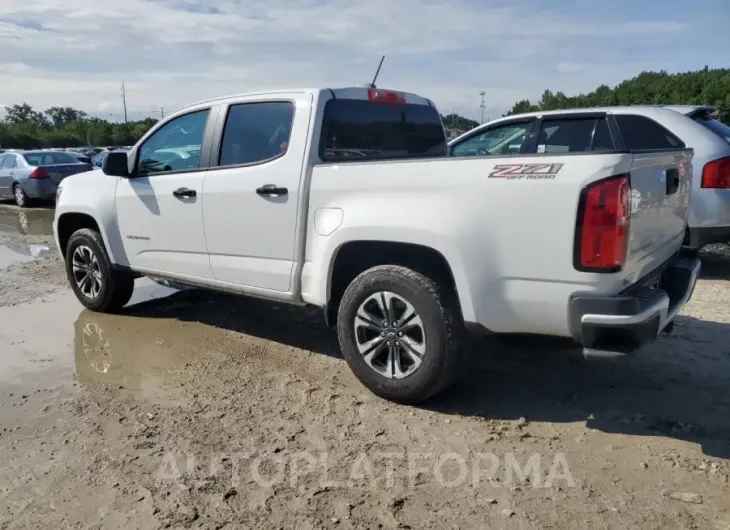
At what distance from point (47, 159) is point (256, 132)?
14248 mm

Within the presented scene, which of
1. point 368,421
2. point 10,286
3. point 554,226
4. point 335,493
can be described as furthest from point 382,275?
point 10,286

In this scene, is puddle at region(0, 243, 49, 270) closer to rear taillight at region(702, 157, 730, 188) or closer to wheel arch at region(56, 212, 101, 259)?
wheel arch at region(56, 212, 101, 259)

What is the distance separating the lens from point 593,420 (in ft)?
12.0

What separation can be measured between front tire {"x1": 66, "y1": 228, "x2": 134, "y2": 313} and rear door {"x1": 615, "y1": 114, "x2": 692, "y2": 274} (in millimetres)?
4486

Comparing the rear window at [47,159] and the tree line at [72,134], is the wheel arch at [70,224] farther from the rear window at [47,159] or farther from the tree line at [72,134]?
the tree line at [72,134]

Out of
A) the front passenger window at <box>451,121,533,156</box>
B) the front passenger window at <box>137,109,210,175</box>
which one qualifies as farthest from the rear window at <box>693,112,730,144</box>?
the front passenger window at <box>137,109,210,175</box>

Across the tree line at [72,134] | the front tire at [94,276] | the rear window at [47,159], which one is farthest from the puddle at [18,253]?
the tree line at [72,134]

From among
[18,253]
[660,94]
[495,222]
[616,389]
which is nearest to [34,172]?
[18,253]

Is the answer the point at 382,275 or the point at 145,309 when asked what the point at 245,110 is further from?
the point at 145,309

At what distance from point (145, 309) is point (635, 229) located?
185 inches

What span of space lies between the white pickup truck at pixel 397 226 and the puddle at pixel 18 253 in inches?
160

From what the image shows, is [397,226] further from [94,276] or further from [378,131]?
[94,276]

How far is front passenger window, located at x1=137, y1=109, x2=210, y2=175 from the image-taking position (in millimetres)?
4953

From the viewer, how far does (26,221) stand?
1352 centimetres
